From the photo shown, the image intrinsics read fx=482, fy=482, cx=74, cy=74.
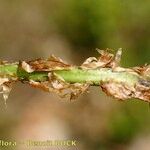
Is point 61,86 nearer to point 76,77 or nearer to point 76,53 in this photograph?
point 76,77

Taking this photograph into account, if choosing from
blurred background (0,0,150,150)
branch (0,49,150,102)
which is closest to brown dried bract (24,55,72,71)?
branch (0,49,150,102)

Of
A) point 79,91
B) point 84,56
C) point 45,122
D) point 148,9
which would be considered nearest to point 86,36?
point 84,56

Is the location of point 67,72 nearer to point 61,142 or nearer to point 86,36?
point 61,142

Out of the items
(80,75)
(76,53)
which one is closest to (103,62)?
(80,75)

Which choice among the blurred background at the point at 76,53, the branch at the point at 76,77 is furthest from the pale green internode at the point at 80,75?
the blurred background at the point at 76,53

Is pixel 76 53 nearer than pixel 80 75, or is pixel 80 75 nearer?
pixel 80 75

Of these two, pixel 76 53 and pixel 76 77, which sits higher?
pixel 76 53
